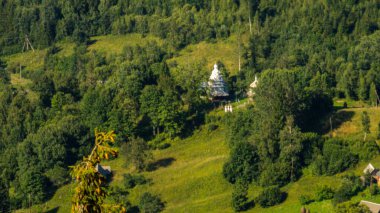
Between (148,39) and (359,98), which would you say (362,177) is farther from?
(148,39)

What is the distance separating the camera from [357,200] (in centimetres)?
5831

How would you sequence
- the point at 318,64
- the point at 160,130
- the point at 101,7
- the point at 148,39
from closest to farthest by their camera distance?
1. the point at 160,130
2. the point at 318,64
3. the point at 148,39
4. the point at 101,7

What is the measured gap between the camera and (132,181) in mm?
67000

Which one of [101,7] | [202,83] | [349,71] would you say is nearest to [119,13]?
[101,7]

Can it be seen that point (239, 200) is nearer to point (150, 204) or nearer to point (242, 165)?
point (242, 165)

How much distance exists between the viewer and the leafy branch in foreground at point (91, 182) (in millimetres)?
15258

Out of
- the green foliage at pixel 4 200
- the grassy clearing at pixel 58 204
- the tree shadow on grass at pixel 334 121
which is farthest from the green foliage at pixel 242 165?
the green foliage at pixel 4 200

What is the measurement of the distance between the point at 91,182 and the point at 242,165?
50.1 meters

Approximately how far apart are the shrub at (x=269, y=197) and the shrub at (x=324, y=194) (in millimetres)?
3161

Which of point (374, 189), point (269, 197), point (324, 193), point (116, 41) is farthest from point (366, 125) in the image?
point (116, 41)

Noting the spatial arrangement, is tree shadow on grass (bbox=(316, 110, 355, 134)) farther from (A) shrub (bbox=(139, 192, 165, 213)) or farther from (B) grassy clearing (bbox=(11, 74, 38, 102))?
(B) grassy clearing (bbox=(11, 74, 38, 102))

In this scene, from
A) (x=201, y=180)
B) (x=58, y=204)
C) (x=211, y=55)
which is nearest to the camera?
(x=201, y=180)

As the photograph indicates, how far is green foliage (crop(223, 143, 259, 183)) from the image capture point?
64688 millimetres

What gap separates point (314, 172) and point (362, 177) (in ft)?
14.2
